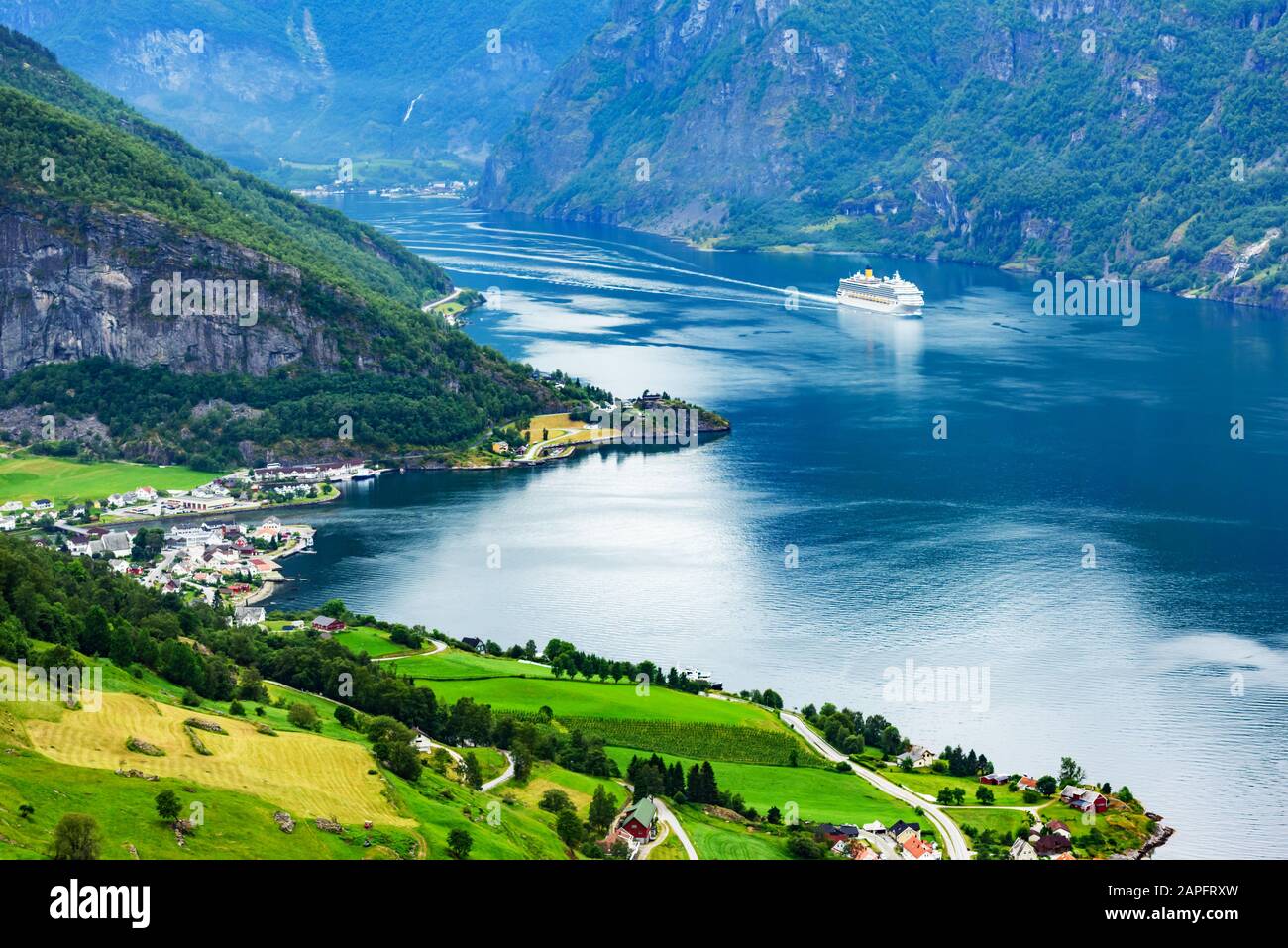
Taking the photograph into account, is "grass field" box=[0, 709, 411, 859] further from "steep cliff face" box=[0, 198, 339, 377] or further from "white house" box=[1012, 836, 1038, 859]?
"steep cliff face" box=[0, 198, 339, 377]

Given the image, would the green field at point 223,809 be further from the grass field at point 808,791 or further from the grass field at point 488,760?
the grass field at point 808,791

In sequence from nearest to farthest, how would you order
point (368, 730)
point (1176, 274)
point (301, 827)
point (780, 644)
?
point (301, 827) < point (368, 730) < point (780, 644) < point (1176, 274)

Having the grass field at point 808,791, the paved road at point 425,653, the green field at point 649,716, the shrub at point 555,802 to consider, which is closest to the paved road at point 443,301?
the paved road at point 425,653

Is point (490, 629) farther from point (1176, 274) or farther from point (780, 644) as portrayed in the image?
point (1176, 274)

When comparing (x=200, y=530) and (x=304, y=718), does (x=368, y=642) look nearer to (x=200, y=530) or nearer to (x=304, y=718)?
(x=304, y=718)
